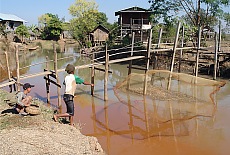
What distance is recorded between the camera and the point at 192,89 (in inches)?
356

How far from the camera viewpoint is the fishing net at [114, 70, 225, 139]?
22.1ft

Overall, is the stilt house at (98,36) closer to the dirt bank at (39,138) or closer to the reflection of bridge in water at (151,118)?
the reflection of bridge in water at (151,118)

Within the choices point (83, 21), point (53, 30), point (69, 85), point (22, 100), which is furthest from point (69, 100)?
point (53, 30)

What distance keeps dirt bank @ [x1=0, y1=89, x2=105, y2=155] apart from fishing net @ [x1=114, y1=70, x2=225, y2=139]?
6.24 ft

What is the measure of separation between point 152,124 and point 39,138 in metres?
3.44

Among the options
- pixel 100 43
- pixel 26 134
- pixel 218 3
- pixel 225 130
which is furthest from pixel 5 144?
pixel 100 43

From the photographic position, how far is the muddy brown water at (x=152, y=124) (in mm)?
5605

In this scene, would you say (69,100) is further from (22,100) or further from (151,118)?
(151,118)

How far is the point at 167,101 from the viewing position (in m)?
8.80

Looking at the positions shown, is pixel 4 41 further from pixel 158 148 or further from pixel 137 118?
pixel 158 148

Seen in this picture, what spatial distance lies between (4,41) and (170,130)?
20.6 metres

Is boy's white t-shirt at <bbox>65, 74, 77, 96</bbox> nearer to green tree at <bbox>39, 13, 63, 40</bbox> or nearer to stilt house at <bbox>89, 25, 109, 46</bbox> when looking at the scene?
stilt house at <bbox>89, 25, 109, 46</bbox>

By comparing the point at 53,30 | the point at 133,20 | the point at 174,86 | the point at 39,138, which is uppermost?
the point at 53,30

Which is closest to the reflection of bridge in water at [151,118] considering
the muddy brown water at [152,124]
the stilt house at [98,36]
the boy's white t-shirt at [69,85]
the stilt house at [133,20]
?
the muddy brown water at [152,124]
